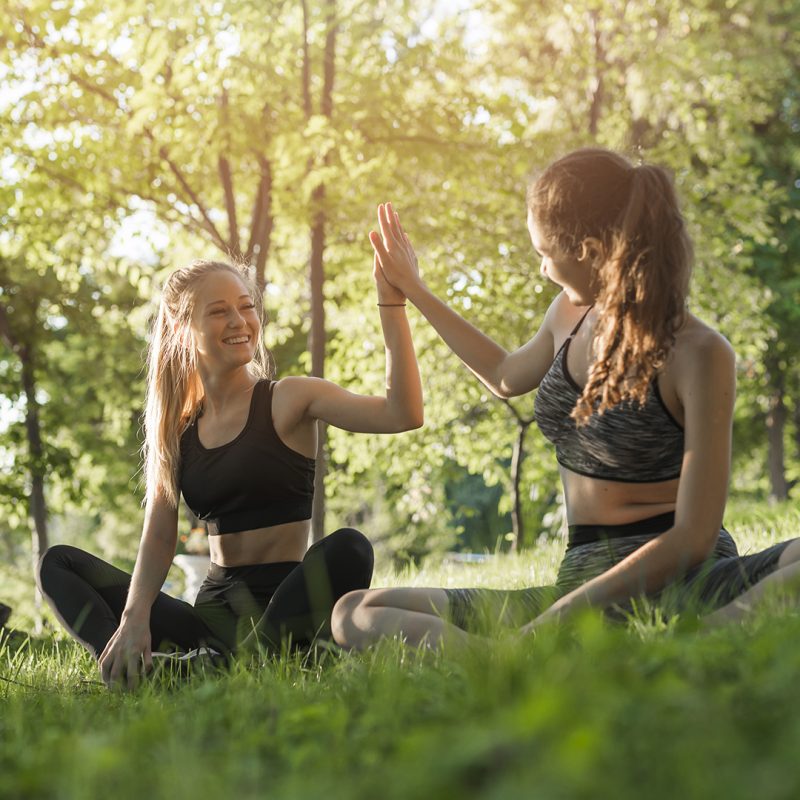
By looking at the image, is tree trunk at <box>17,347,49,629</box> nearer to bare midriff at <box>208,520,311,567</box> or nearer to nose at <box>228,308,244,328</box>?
bare midriff at <box>208,520,311,567</box>

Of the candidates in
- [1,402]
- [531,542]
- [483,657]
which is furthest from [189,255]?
[483,657]

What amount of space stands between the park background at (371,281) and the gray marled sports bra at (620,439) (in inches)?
34.2

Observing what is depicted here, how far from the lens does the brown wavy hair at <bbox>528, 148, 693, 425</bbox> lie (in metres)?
3.38

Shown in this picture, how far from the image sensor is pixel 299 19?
29.5 ft

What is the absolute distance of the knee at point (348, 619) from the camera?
11.8 feet

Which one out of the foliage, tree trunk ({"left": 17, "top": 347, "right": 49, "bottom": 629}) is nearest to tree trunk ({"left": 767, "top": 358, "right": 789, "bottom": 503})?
the foliage

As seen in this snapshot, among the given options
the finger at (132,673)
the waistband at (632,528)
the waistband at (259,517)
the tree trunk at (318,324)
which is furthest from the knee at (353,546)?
the tree trunk at (318,324)

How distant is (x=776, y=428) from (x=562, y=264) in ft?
61.9

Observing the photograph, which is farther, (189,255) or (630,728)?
(189,255)

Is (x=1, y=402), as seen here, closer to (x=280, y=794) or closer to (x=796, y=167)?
→ (x=796, y=167)

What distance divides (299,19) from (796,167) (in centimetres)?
1351

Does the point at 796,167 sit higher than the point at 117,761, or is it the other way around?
the point at 796,167

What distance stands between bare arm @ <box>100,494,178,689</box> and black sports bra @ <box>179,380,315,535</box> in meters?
0.16

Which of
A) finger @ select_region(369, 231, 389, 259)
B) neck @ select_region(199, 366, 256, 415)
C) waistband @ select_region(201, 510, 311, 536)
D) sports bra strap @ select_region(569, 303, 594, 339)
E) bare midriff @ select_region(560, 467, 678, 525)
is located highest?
finger @ select_region(369, 231, 389, 259)
